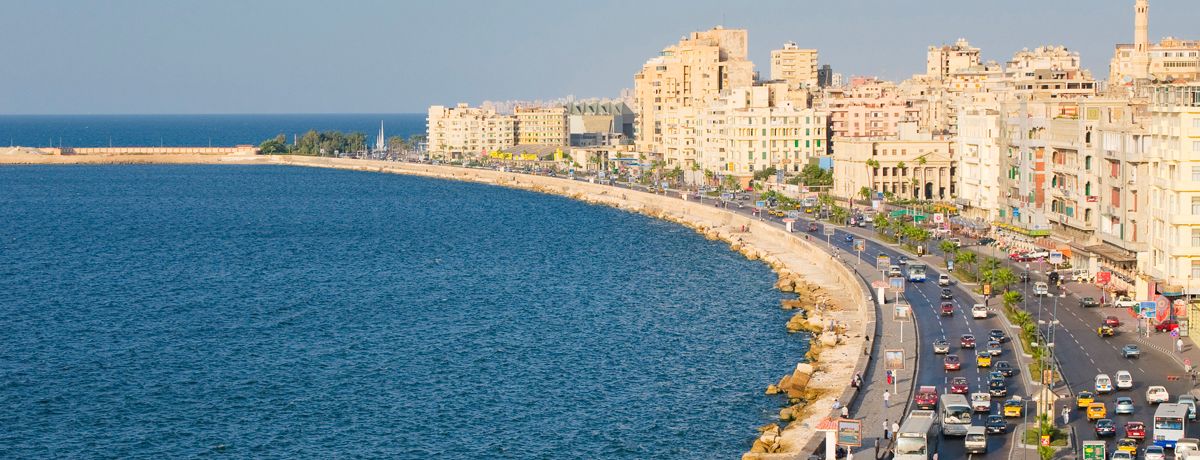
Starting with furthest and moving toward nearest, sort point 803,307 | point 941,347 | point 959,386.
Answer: point 803,307 → point 941,347 → point 959,386

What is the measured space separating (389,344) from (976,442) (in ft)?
107

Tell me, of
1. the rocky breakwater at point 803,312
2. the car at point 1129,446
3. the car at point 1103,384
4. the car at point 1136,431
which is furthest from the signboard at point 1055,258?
the car at point 1129,446

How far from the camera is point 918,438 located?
4112 centimetres

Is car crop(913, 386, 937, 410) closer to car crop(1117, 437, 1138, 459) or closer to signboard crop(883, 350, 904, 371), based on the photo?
signboard crop(883, 350, 904, 371)

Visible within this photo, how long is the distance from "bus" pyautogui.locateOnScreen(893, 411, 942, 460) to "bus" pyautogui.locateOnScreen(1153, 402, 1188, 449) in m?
5.90

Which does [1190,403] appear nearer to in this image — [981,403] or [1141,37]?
[981,403]

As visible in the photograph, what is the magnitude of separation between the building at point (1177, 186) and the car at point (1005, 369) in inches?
555

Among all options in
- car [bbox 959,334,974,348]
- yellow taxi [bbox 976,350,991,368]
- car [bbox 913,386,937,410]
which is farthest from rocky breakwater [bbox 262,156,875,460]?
yellow taxi [bbox 976,350,991,368]

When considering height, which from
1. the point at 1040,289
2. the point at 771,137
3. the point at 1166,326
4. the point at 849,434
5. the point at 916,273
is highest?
the point at 771,137

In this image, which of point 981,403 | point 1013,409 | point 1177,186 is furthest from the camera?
point 1177,186

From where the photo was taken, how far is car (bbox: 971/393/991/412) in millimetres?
46250

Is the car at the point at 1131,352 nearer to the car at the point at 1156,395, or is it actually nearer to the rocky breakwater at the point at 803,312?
the car at the point at 1156,395

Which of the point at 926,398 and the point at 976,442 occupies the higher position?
the point at 926,398

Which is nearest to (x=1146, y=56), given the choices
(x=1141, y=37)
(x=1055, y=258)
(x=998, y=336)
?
(x=1141, y=37)
